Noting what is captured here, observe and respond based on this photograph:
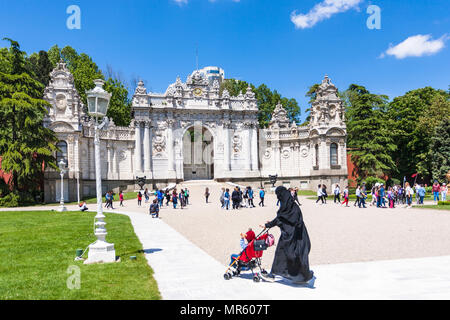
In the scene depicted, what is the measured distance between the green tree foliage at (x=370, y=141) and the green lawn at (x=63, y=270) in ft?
129

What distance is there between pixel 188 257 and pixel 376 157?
4247 cm

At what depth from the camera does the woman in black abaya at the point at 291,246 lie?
286 inches

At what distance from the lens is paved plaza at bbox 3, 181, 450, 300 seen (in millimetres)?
6949

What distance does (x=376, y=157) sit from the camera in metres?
47.0

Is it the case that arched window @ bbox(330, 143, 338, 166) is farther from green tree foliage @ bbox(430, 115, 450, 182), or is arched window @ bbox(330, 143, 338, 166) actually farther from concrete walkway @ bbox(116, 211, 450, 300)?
concrete walkway @ bbox(116, 211, 450, 300)

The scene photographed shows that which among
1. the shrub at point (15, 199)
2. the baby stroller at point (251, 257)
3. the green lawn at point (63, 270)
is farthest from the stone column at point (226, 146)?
the baby stroller at point (251, 257)

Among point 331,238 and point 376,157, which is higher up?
point 376,157

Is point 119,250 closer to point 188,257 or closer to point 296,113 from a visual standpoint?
point 188,257

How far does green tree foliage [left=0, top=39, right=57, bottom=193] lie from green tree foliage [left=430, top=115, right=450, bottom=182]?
4550 centimetres

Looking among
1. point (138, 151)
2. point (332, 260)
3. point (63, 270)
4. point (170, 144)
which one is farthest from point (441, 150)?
point (63, 270)

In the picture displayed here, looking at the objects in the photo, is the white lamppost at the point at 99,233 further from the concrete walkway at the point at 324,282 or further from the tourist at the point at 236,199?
the tourist at the point at 236,199

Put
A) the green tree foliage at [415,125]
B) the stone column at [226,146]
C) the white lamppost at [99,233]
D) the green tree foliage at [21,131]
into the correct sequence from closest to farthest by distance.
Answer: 1. the white lamppost at [99,233]
2. the green tree foliage at [21,131]
3. the green tree foliage at [415,125]
4. the stone column at [226,146]

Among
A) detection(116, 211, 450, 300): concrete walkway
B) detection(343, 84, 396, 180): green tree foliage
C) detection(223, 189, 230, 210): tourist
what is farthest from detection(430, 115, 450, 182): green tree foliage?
detection(116, 211, 450, 300): concrete walkway
